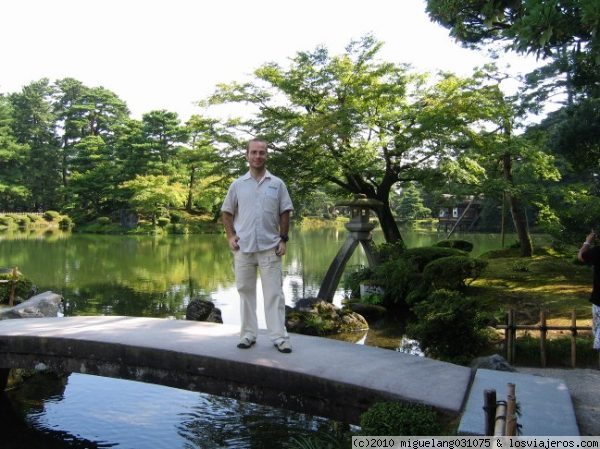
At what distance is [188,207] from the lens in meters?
35.9

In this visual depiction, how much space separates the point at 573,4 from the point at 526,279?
8.23 metres

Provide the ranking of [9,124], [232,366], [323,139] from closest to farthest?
[232,366] → [323,139] → [9,124]

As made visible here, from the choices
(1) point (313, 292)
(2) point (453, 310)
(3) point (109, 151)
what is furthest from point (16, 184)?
(2) point (453, 310)

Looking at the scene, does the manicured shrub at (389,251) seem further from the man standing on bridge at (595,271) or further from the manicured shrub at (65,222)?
the manicured shrub at (65,222)

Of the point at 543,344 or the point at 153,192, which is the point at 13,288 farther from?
the point at 153,192

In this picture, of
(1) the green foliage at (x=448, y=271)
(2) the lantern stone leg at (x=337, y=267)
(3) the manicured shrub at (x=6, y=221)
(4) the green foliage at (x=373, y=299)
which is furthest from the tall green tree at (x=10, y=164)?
(1) the green foliage at (x=448, y=271)

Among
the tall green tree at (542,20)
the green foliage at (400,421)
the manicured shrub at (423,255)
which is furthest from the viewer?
the manicured shrub at (423,255)

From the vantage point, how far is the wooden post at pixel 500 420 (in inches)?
97.6

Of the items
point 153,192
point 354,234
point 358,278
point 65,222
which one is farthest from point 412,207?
point 354,234

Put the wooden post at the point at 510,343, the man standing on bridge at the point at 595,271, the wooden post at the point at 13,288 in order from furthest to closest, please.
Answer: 1. the wooden post at the point at 13,288
2. the wooden post at the point at 510,343
3. the man standing on bridge at the point at 595,271

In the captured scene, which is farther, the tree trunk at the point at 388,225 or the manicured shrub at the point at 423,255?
the tree trunk at the point at 388,225

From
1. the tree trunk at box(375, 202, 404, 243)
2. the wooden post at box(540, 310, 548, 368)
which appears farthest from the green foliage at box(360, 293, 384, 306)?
the wooden post at box(540, 310, 548, 368)

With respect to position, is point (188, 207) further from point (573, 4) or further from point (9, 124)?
point (573, 4)

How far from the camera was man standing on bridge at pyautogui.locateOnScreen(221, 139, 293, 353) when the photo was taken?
4207 millimetres
